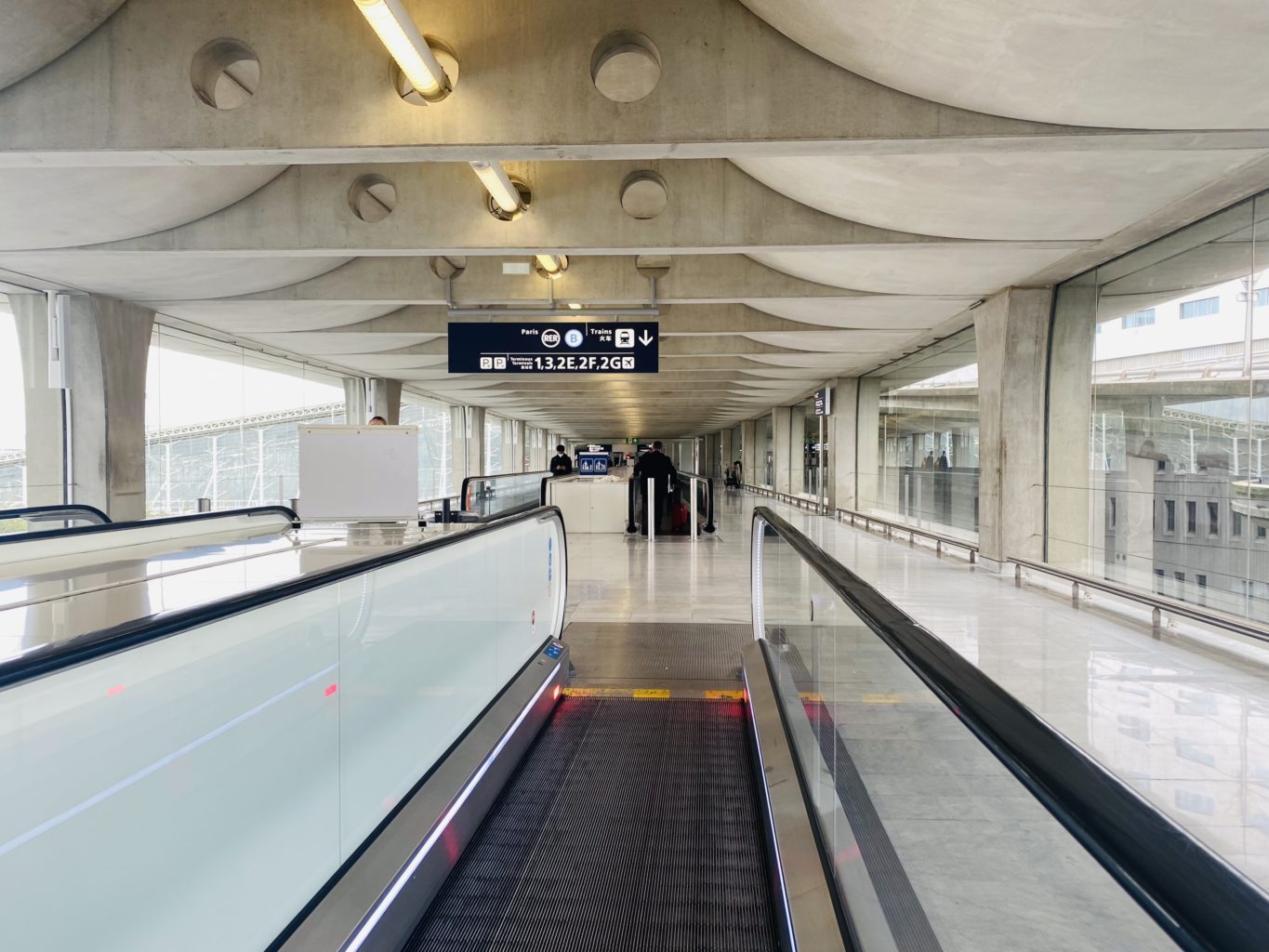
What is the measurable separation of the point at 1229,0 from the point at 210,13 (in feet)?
20.2

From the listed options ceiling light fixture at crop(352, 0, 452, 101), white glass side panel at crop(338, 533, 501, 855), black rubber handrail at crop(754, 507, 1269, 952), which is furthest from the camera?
ceiling light fixture at crop(352, 0, 452, 101)

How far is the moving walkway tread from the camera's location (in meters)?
2.47

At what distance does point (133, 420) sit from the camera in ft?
38.2

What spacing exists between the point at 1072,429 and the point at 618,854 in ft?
31.9

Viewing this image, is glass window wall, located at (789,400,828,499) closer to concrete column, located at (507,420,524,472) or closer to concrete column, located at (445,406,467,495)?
concrete column, located at (445,406,467,495)

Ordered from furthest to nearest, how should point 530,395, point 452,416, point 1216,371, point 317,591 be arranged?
point 452,416, point 530,395, point 1216,371, point 317,591

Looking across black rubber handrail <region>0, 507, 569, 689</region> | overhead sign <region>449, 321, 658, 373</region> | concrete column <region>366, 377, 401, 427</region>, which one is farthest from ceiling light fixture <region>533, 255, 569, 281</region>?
concrete column <region>366, 377, 401, 427</region>

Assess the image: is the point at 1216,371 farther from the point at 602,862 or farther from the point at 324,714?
the point at 324,714

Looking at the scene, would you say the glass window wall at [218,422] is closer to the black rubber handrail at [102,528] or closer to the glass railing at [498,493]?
the glass railing at [498,493]

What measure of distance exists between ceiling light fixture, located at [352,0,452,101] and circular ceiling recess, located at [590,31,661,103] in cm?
107

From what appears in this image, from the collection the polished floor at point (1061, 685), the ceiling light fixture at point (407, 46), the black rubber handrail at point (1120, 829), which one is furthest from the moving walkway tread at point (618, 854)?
the ceiling light fixture at point (407, 46)

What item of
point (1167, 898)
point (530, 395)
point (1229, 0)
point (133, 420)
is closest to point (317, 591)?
point (1167, 898)

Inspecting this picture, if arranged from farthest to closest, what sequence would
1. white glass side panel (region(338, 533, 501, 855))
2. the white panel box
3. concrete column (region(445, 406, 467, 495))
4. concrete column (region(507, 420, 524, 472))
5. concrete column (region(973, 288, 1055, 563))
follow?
concrete column (region(507, 420, 524, 472)), concrete column (region(445, 406, 467, 495)), concrete column (region(973, 288, 1055, 563)), the white panel box, white glass side panel (region(338, 533, 501, 855))

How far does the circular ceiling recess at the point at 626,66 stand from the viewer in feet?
16.9
